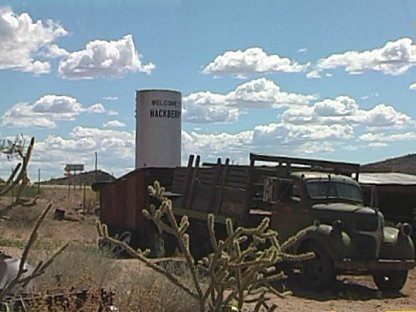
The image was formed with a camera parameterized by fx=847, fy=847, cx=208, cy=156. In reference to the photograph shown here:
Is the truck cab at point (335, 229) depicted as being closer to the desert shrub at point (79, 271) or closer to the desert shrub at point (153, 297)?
the desert shrub at point (79, 271)

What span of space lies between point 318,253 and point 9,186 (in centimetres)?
1082

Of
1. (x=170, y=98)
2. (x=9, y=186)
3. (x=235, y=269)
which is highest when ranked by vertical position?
(x=170, y=98)

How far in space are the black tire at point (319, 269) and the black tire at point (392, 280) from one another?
1.20 m

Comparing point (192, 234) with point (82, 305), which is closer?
point (82, 305)

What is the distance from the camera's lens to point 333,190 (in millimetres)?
16234

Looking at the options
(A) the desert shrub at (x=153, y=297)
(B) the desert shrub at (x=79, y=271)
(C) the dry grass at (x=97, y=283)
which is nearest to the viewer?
(C) the dry grass at (x=97, y=283)

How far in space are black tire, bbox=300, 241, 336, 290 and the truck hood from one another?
82cm

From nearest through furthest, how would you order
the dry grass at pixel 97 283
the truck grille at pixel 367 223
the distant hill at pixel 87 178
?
the dry grass at pixel 97 283 < the truck grille at pixel 367 223 < the distant hill at pixel 87 178

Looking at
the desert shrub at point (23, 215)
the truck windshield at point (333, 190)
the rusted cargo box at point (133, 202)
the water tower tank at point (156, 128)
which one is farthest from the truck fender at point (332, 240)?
the water tower tank at point (156, 128)

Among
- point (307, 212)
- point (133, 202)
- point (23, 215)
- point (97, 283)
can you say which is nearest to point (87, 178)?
point (133, 202)

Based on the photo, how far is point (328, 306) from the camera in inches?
533

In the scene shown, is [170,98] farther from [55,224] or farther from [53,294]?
[53,294]

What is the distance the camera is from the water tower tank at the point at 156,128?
29.0 meters

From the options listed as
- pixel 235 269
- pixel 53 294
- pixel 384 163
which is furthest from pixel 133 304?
pixel 384 163
